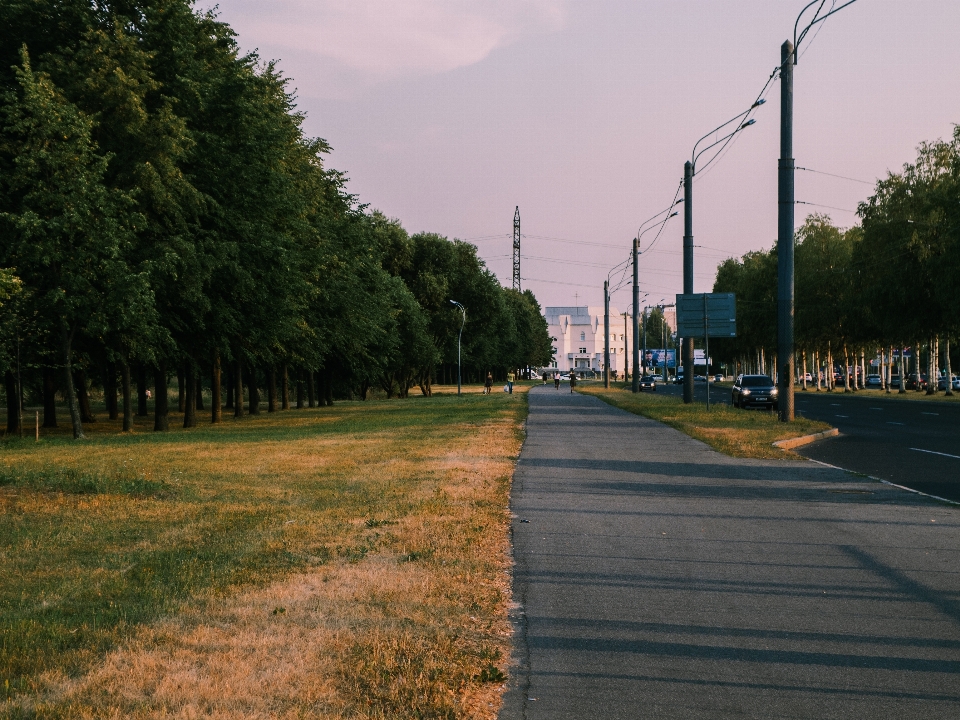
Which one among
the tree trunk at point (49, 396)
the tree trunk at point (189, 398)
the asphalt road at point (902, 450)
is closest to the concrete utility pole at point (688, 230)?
the asphalt road at point (902, 450)

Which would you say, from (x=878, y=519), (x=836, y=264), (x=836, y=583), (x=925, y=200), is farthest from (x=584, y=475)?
(x=836, y=264)

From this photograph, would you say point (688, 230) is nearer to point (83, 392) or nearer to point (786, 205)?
point (786, 205)

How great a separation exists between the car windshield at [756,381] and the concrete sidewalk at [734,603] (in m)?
34.8

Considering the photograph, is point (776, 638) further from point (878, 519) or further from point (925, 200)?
point (925, 200)

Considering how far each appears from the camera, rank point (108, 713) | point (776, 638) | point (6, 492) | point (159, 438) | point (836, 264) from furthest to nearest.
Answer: point (836, 264)
point (159, 438)
point (6, 492)
point (776, 638)
point (108, 713)

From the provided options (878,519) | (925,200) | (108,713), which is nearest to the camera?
(108,713)

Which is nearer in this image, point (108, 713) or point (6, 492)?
point (108, 713)

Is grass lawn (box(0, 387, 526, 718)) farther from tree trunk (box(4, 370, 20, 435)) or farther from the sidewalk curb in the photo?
tree trunk (box(4, 370, 20, 435))

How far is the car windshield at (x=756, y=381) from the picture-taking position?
48281 millimetres

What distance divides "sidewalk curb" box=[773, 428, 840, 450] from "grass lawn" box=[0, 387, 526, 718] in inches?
378

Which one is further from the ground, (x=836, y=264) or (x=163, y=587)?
(x=836, y=264)

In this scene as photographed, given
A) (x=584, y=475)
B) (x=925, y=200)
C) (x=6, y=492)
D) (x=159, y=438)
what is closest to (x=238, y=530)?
(x=6, y=492)

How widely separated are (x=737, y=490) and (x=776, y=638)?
8.01 meters

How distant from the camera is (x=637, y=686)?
528cm
